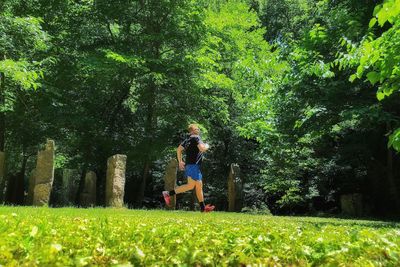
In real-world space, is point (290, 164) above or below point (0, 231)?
above

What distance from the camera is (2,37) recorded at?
1447 cm

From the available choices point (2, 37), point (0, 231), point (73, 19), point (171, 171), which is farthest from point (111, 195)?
point (73, 19)

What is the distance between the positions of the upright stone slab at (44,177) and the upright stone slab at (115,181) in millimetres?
1601

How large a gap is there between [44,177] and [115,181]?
1.93 metres

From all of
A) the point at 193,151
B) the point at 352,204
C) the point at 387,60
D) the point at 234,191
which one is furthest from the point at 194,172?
the point at 352,204

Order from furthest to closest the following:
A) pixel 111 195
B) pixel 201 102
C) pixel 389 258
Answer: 1. pixel 201 102
2. pixel 111 195
3. pixel 389 258

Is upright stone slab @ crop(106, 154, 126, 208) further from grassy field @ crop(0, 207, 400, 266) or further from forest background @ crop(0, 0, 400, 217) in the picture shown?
grassy field @ crop(0, 207, 400, 266)

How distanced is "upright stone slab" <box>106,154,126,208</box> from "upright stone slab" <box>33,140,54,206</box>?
1.60m

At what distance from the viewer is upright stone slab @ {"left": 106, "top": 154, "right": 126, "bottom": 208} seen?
13.1m

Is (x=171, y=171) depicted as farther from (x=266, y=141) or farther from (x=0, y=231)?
(x=0, y=231)

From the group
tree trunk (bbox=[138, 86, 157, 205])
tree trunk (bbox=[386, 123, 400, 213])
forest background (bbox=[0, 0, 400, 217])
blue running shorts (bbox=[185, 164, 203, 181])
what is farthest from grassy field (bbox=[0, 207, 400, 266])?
tree trunk (bbox=[386, 123, 400, 213])

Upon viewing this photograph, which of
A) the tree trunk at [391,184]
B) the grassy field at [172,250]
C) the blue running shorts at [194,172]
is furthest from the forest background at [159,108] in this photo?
the grassy field at [172,250]

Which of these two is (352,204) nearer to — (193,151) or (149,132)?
(149,132)

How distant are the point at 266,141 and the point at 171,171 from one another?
13.3 ft
